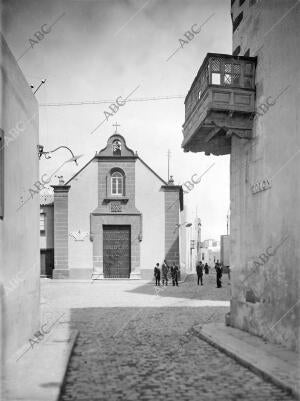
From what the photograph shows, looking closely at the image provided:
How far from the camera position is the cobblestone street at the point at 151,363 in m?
6.39

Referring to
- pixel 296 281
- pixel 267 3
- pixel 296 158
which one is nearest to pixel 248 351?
pixel 296 281

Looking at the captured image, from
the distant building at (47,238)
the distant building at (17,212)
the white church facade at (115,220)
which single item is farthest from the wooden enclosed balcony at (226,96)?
the distant building at (47,238)

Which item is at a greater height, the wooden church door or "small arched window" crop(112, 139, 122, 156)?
"small arched window" crop(112, 139, 122, 156)

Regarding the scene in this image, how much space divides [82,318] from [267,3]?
9901mm

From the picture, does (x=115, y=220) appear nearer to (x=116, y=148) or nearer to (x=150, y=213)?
(x=150, y=213)

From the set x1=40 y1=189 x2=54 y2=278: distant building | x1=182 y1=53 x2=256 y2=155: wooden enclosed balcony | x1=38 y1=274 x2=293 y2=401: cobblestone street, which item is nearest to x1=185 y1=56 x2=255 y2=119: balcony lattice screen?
x1=182 y1=53 x2=256 y2=155: wooden enclosed balcony

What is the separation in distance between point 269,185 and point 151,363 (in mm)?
4336

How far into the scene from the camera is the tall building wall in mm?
8555

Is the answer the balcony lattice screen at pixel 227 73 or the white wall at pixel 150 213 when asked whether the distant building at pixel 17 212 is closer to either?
the balcony lattice screen at pixel 227 73

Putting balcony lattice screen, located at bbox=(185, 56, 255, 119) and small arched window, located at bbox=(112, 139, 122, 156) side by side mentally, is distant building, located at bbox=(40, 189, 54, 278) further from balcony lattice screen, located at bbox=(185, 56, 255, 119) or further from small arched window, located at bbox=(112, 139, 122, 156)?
balcony lattice screen, located at bbox=(185, 56, 255, 119)

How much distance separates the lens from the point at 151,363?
813 cm

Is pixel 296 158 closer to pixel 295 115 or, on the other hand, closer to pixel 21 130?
pixel 295 115

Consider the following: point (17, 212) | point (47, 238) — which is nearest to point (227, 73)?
point (17, 212)

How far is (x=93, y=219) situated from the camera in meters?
32.2
